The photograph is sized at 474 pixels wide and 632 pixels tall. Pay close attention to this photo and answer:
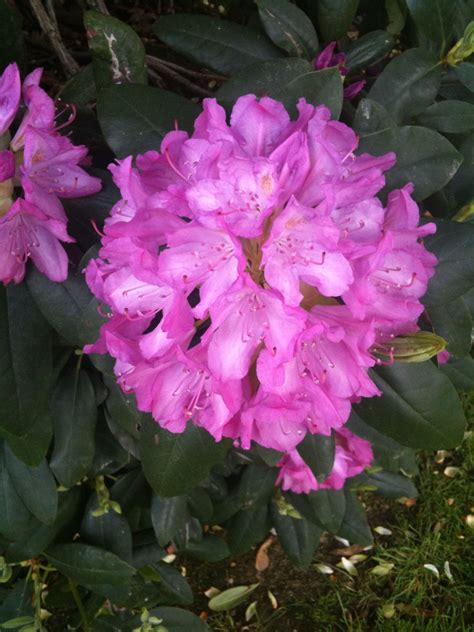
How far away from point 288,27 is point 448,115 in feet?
0.90

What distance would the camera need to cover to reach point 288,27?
100 centimetres

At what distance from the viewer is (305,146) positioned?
65 cm

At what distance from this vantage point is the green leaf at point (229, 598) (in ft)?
6.71

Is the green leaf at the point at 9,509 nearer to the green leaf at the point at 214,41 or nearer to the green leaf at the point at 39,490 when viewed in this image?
the green leaf at the point at 39,490

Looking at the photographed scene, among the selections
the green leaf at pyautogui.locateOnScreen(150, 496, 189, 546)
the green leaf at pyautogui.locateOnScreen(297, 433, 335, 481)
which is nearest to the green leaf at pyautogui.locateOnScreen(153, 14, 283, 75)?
the green leaf at pyautogui.locateOnScreen(297, 433, 335, 481)

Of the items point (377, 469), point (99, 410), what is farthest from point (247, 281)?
point (377, 469)

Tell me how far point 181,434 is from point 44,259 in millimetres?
335

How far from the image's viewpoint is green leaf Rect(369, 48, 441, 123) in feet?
3.16

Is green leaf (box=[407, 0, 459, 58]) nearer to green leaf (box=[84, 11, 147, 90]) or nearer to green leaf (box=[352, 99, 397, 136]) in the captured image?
green leaf (box=[352, 99, 397, 136])

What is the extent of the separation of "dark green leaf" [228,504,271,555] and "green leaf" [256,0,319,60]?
3.91 feet

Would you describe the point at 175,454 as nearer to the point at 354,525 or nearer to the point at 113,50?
the point at 113,50

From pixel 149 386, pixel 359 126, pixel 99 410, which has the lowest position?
pixel 99 410

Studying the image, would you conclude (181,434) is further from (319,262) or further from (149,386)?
(319,262)

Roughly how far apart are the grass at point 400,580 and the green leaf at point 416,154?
5.40ft
